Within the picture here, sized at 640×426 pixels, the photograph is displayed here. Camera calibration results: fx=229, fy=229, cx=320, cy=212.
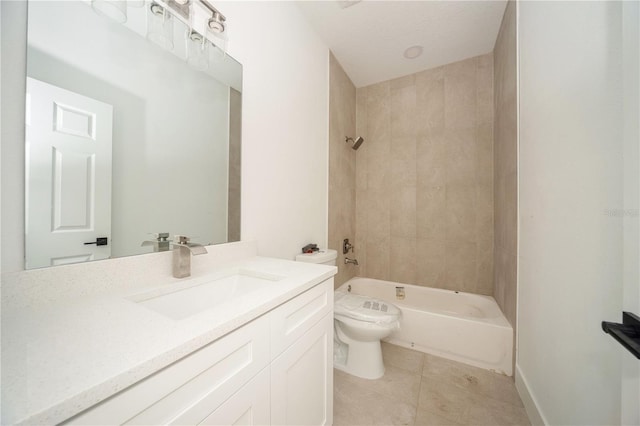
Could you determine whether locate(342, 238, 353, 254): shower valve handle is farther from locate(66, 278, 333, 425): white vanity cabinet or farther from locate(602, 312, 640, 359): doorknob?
locate(602, 312, 640, 359): doorknob

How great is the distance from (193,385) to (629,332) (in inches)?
37.5

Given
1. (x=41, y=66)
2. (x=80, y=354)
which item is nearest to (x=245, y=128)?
(x=41, y=66)

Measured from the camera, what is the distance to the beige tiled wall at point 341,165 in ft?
7.11

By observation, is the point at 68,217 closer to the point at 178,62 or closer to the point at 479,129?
the point at 178,62

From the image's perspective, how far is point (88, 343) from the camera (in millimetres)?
444

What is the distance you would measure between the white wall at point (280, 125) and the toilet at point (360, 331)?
1.04 feet

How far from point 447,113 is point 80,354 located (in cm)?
279

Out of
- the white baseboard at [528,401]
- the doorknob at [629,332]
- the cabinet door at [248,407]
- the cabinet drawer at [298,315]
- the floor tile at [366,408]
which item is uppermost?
the doorknob at [629,332]

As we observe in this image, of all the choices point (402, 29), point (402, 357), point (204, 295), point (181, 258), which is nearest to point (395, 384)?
point (402, 357)

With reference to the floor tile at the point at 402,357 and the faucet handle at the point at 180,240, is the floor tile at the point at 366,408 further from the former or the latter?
the faucet handle at the point at 180,240

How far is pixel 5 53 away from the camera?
0.60 meters

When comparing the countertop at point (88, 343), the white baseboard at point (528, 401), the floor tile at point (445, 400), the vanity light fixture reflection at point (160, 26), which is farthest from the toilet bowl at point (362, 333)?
the vanity light fixture reflection at point (160, 26)

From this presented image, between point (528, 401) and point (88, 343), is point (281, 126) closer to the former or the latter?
point (88, 343)

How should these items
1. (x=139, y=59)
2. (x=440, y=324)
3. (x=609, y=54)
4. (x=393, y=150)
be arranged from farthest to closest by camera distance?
1. (x=393, y=150)
2. (x=440, y=324)
3. (x=139, y=59)
4. (x=609, y=54)
